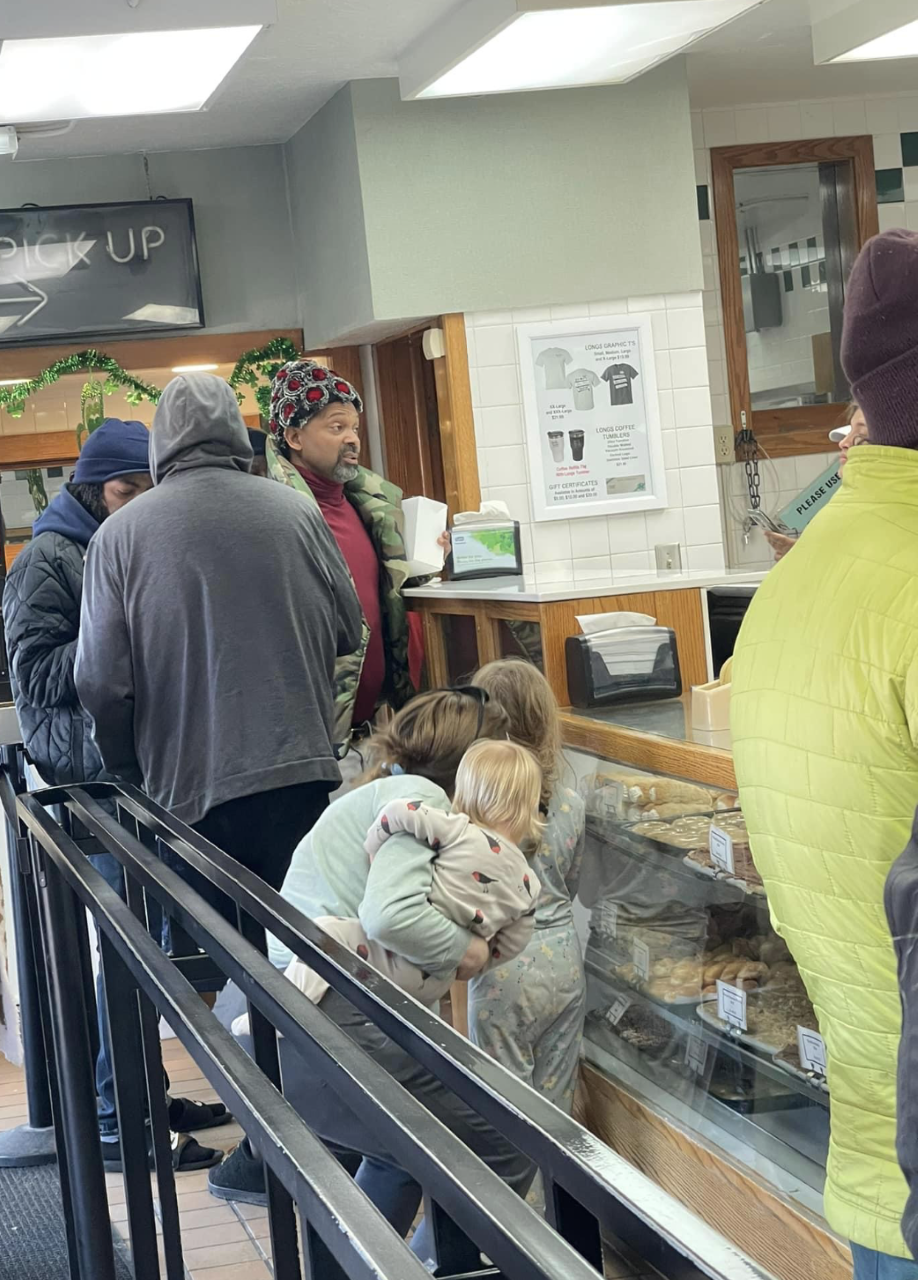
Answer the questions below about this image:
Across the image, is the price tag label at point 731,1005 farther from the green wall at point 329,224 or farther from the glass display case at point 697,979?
the green wall at point 329,224

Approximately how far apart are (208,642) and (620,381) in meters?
3.53

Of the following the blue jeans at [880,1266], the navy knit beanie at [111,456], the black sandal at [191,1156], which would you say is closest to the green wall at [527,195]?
the navy knit beanie at [111,456]

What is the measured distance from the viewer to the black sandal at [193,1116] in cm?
356

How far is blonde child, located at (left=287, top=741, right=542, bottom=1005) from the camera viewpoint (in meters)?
2.47

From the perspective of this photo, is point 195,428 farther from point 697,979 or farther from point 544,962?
point 697,979

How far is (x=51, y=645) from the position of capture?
3.22 metres

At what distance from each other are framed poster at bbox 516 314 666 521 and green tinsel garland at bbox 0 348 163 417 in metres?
1.73

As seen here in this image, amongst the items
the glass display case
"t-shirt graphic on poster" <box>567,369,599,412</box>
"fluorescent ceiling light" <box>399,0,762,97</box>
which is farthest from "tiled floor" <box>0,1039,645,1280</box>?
"t-shirt graphic on poster" <box>567,369,599,412</box>

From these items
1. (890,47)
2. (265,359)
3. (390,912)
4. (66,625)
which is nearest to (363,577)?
(66,625)

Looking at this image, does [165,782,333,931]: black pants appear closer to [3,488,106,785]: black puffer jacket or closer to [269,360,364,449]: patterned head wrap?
[3,488,106,785]: black puffer jacket

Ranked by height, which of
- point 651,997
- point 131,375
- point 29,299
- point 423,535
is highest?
point 29,299

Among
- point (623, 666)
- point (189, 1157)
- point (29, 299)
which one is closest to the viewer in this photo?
point (189, 1157)

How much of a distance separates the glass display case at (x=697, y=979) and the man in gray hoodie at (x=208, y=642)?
69cm

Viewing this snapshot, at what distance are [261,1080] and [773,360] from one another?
651 centimetres
